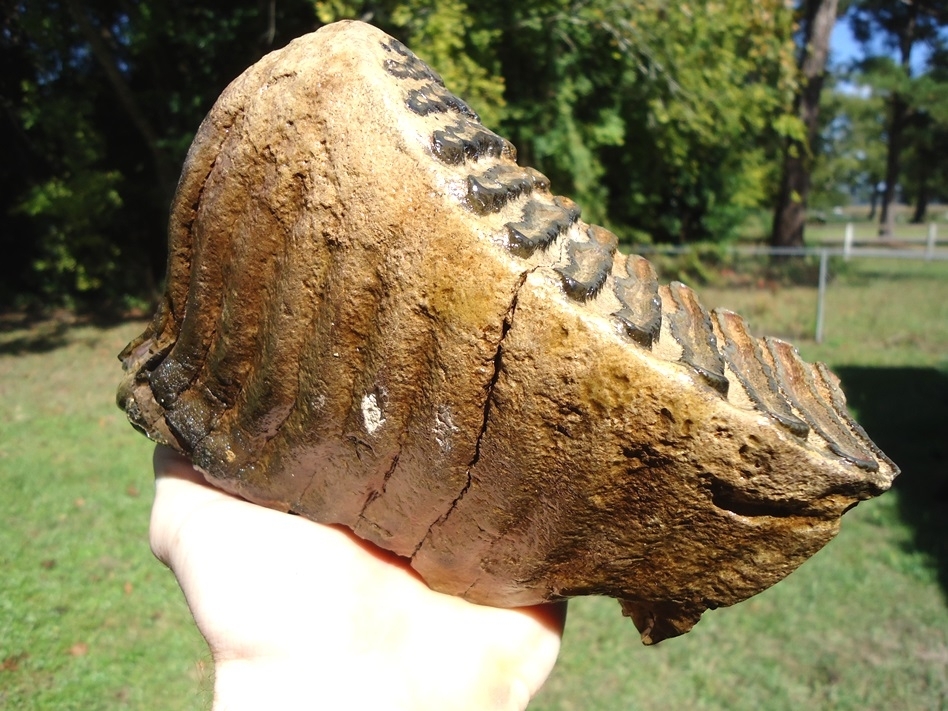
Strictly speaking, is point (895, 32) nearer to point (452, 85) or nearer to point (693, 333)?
point (452, 85)

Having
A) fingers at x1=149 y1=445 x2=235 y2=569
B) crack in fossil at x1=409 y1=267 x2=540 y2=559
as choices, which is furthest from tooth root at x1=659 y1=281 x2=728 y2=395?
fingers at x1=149 y1=445 x2=235 y2=569

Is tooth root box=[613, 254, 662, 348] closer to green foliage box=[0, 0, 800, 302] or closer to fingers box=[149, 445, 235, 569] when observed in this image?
fingers box=[149, 445, 235, 569]

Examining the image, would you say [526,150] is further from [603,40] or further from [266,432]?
[266,432]

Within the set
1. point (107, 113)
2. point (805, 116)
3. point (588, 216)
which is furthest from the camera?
point (805, 116)

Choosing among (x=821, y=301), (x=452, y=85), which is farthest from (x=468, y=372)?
(x=821, y=301)

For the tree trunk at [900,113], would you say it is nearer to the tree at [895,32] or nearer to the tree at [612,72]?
the tree at [895,32]

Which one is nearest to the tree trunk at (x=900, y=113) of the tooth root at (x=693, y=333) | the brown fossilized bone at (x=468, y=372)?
the tooth root at (x=693, y=333)

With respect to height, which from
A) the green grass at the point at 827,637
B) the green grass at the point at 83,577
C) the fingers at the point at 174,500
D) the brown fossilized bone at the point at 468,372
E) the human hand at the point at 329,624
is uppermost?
→ the brown fossilized bone at the point at 468,372
